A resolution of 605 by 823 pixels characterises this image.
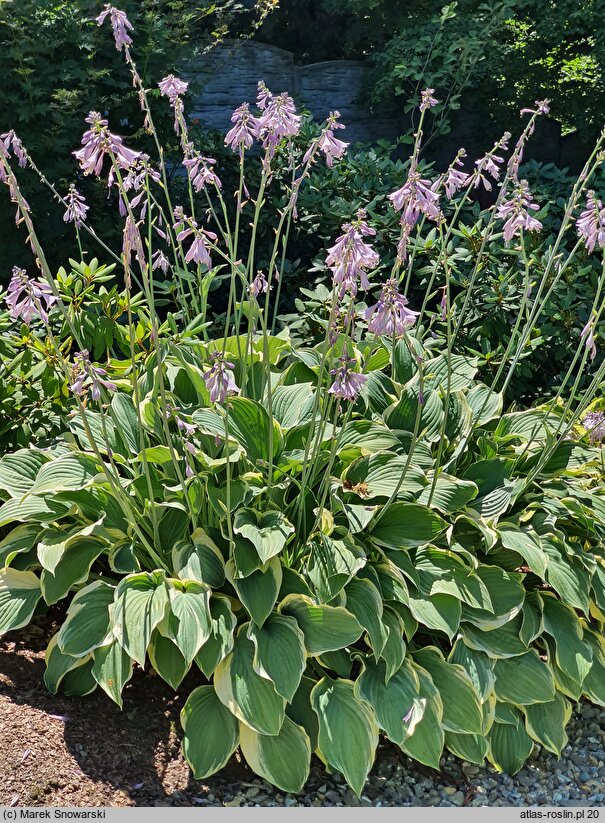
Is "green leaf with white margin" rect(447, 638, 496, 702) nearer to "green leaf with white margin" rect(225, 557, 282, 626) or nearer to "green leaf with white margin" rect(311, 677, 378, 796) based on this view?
"green leaf with white margin" rect(311, 677, 378, 796)

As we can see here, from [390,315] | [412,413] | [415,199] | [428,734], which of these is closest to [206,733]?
[428,734]

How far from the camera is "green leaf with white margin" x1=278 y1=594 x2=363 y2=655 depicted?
8.83 ft

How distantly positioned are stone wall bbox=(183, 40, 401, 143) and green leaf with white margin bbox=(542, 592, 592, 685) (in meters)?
7.10

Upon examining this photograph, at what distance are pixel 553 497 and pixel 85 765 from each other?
191 centimetres

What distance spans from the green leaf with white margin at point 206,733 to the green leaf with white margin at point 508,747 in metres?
0.87

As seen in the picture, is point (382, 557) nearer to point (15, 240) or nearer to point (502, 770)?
point (502, 770)

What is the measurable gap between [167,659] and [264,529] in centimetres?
51

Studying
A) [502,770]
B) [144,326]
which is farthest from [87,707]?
[144,326]

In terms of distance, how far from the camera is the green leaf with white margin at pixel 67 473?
2977mm

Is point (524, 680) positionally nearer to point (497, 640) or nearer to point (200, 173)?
point (497, 640)

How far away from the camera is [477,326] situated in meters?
4.74

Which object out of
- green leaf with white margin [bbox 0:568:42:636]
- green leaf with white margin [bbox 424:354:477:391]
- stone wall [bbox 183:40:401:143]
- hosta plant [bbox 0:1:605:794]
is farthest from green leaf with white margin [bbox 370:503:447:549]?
stone wall [bbox 183:40:401:143]

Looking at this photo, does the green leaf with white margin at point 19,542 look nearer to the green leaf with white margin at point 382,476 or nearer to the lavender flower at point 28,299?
the lavender flower at point 28,299

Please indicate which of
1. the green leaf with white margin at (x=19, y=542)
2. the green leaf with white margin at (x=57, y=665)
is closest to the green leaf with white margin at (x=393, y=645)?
the green leaf with white margin at (x=57, y=665)
